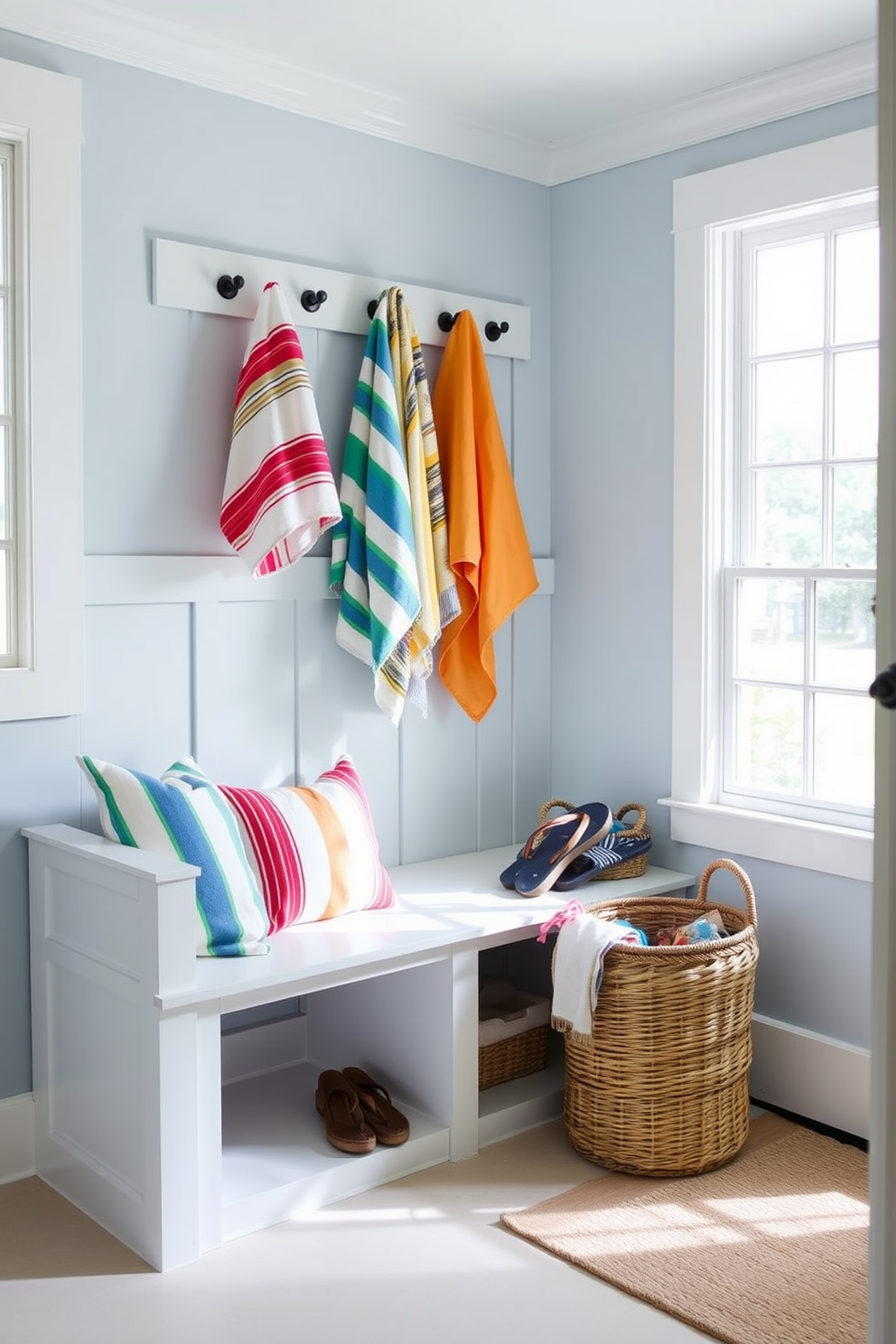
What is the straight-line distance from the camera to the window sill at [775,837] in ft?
9.12

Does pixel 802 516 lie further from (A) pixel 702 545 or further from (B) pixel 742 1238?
(B) pixel 742 1238

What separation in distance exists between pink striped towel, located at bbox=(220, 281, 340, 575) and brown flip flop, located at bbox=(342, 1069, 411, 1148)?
113 centimetres

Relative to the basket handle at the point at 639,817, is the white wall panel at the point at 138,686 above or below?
above

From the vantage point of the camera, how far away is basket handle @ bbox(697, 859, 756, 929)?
8.97 feet

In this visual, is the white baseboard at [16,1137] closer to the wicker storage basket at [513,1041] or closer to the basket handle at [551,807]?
the wicker storage basket at [513,1041]

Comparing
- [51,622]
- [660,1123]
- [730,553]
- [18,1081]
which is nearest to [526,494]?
[730,553]

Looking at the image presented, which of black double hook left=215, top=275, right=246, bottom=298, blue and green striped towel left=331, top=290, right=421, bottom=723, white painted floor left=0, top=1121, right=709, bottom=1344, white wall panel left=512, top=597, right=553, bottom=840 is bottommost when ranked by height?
white painted floor left=0, top=1121, right=709, bottom=1344

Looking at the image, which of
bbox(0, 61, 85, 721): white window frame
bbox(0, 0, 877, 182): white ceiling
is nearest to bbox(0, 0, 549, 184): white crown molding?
bbox(0, 0, 877, 182): white ceiling

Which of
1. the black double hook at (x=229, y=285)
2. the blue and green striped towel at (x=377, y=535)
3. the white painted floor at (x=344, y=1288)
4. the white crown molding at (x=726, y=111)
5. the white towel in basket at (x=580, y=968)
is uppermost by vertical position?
the white crown molding at (x=726, y=111)

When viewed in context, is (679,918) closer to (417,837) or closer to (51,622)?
(417,837)

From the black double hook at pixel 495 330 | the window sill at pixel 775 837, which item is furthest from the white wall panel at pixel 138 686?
the window sill at pixel 775 837

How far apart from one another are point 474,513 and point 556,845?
0.83m

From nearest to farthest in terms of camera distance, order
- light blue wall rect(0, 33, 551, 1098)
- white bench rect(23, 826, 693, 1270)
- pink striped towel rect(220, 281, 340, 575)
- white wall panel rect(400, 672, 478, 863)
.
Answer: white bench rect(23, 826, 693, 1270) < light blue wall rect(0, 33, 551, 1098) < pink striped towel rect(220, 281, 340, 575) < white wall panel rect(400, 672, 478, 863)

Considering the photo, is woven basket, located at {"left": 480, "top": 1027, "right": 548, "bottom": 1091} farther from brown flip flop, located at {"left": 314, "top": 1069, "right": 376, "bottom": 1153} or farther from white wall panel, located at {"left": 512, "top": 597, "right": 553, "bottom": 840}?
white wall panel, located at {"left": 512, "top": 597, "right": 553, "bottom": 840}
